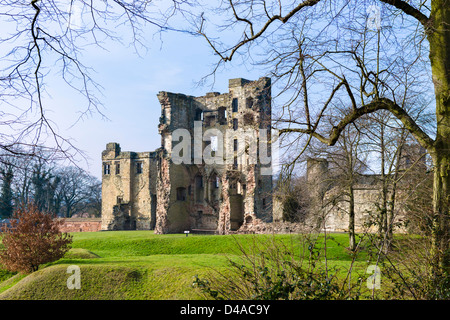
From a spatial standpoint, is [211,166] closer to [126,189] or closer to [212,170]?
[212,170]

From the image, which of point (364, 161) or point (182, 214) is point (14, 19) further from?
point (182, 214)

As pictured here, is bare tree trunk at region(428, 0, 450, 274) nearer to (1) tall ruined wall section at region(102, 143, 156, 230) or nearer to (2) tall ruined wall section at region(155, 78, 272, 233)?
(2) tall ruined wall section at region(155, 78, 272, 233)

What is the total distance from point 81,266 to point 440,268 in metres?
12.7

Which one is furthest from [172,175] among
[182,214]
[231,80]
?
[231,80]

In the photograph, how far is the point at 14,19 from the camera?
7.29m

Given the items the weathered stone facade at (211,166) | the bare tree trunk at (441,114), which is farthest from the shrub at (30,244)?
the weathered stone facade at (211,166)

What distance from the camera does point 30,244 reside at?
18.9 m

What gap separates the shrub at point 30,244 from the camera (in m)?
18.9

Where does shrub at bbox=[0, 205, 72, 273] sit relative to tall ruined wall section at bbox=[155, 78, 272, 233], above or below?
below

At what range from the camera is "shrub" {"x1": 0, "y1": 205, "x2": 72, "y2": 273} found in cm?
1889

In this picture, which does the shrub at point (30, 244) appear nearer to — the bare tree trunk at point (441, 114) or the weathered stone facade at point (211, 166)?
the bare tree trunk at point (441, 114)

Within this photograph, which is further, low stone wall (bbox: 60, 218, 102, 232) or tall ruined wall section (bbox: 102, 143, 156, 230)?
low stone wall (bbox: 60, 218, 102, 232)

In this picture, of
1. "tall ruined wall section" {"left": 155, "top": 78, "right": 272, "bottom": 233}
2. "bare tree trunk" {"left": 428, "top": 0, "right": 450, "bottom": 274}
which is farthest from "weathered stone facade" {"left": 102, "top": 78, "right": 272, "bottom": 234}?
"bare tree trunk" {"left": 428, "top": 0, "right": 450, "bottom": 274}

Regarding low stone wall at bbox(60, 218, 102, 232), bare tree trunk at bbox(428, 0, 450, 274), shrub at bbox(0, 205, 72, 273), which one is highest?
bare tree trunk at bbox(428, 0, 450, 274)
